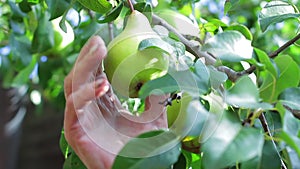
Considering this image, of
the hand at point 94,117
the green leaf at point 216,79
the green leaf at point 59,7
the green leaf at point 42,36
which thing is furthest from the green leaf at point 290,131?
the green leaf at point 42,36

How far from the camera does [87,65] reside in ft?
2.31

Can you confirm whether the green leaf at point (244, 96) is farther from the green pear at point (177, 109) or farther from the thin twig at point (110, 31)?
the thin twig at point (110, 31)

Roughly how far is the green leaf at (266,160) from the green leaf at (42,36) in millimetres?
829

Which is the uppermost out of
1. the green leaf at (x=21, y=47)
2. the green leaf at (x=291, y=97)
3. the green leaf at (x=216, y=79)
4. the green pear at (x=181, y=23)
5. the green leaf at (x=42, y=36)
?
the green leaf at (x=291, y=97)

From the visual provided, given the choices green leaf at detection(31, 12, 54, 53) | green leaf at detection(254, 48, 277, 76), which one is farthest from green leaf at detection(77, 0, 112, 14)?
green leaf at detection(31, 12, 54, 53)

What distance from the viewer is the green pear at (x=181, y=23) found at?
3.26 feet

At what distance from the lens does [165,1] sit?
1281 millimetres

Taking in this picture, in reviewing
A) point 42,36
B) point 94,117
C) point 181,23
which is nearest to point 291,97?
point 94,117

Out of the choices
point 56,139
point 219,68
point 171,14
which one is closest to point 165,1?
point 171,14

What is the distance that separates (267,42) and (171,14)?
2.85 feet

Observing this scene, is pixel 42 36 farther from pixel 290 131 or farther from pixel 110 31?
pixel 290 131

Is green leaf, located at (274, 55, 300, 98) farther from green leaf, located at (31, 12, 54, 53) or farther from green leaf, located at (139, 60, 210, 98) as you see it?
green leaf, located at (31, 12, 54, 53)

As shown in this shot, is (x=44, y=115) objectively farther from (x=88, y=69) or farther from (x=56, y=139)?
(x=88, y=69)

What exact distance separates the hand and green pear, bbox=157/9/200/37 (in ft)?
0.81
